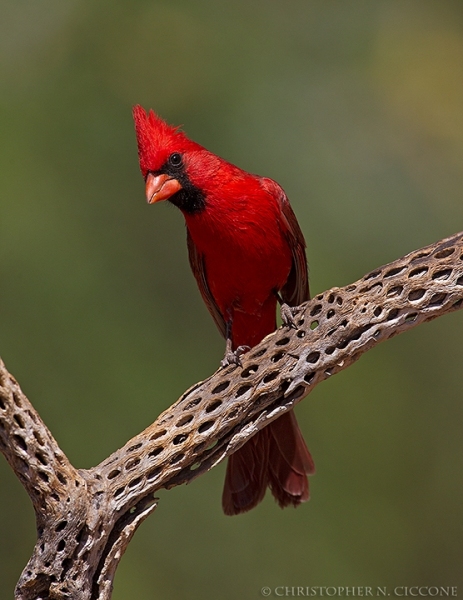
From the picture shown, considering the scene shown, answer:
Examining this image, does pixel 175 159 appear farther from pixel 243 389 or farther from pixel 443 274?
pixel 443 274

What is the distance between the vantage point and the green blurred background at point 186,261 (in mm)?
4293

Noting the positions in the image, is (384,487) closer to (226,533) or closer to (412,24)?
(226,533)

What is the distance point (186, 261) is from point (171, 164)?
183 cm

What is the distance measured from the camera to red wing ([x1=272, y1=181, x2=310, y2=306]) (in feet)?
9.55

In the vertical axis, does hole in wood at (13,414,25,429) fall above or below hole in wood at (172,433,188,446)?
above

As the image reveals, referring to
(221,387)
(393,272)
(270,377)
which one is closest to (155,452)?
(221,387)

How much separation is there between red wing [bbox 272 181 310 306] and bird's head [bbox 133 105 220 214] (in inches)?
12.2

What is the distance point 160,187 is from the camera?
2.68 meters

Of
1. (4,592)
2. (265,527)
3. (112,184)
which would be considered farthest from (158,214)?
(4,592)

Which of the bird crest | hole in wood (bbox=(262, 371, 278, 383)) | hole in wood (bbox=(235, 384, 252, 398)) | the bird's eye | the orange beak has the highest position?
the bird crest

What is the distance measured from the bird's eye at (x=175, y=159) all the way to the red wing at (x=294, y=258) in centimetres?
41

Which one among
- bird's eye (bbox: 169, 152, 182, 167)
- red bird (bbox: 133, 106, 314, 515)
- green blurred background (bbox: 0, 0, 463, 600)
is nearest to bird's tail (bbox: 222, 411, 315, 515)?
red bird (bbox: 133, 106, 314, 515)

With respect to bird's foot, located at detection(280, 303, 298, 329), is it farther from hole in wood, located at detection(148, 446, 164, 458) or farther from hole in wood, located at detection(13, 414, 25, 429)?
hole in wood, located at detection(13, 414, 25, 429)

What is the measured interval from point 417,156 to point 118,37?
1.95 meters
